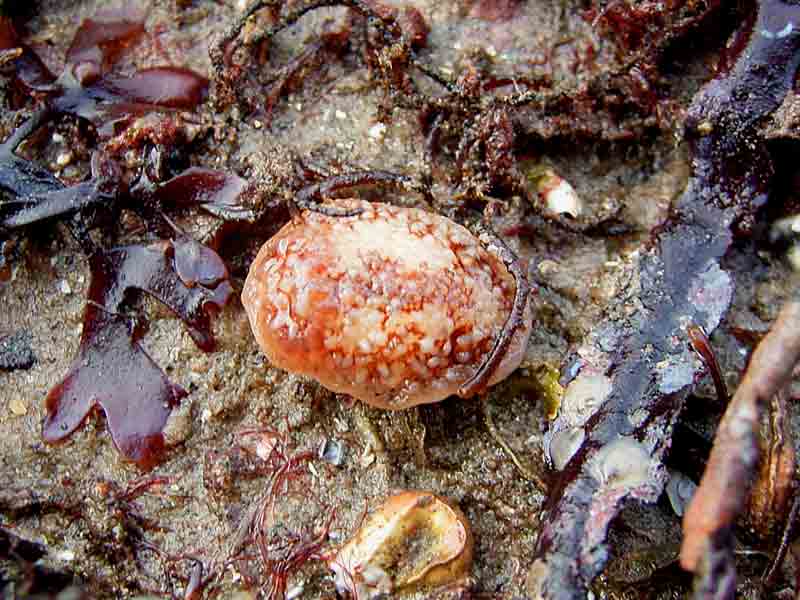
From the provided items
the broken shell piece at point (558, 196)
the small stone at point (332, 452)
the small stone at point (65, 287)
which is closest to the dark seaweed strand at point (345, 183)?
the broken shell piece at point (558, 196)

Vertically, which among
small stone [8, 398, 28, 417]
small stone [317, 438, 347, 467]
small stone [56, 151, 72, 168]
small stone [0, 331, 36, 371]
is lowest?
small stone [8, 398, 28, 417]

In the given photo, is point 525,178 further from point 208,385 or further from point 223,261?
point 208,385

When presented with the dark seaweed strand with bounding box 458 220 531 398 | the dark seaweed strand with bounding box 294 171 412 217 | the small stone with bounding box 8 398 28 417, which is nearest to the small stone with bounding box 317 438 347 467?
the dark seaweed strand with bounding box 458 220 531 398

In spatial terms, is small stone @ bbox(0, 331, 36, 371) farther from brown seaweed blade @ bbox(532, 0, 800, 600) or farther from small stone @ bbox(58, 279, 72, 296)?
brown seaweed blade @ bbox(532, 0, 800, 600)

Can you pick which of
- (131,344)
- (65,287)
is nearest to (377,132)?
(131,344)

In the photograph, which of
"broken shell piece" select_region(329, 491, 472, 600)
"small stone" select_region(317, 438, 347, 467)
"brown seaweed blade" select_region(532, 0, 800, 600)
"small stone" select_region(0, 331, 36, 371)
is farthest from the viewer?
"small stone" select_region(0, 331, 36, 371)
